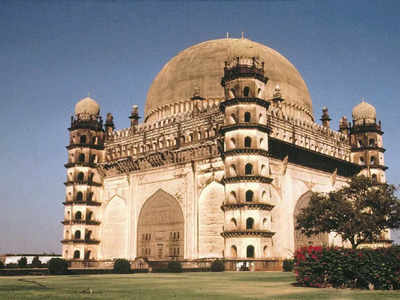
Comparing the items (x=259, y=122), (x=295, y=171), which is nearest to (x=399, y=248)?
(x=259, y=122)

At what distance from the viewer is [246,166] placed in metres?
42.1

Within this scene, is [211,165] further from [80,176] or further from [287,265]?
[80,176]

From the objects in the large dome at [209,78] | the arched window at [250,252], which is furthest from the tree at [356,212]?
the large dome at [209,78]

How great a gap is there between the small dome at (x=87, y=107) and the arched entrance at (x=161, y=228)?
14649 millimetres

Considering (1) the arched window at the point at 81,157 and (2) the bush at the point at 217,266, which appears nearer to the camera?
(2) the bush at the point at 217,266

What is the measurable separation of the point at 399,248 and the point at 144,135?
37.8 m

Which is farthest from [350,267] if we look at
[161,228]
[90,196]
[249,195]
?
[90,196]

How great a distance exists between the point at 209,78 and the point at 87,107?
15686 millimetres

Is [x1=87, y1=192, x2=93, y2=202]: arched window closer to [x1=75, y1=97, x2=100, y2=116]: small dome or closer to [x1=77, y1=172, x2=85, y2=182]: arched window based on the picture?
[x1=77, y1=172, x2=85, y2=182]: arched window

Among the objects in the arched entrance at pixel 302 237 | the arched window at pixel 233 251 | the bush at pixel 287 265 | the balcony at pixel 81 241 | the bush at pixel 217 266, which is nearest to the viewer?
the bush at pixel 217 266

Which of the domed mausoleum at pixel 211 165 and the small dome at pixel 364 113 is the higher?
Answer: the small dome at pixel 364 113

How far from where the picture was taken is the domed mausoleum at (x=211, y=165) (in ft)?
136

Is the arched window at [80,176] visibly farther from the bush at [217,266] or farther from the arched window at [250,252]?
the arched window at [250,252]

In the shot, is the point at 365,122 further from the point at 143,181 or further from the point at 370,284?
the point at 370,284
